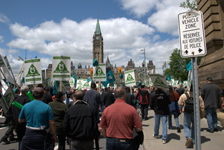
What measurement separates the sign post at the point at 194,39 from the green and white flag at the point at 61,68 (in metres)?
6.27

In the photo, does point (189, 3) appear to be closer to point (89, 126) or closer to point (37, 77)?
point (37, 77)

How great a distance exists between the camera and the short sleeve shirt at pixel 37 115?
3691mm

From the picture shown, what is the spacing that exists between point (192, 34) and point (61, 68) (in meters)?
6.55

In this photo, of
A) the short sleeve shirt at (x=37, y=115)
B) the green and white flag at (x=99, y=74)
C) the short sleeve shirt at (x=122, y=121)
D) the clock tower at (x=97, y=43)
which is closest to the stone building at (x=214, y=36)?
the green and white flag at (x=99, y=74)

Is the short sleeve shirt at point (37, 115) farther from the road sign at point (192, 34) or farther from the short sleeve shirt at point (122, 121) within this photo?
the road sign at point (192, 34)

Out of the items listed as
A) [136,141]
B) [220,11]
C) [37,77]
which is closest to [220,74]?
[220,11]

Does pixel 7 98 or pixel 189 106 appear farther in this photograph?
pixel 189 106

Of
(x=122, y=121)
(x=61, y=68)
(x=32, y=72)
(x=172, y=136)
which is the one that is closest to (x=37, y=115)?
(x=122, y=121)

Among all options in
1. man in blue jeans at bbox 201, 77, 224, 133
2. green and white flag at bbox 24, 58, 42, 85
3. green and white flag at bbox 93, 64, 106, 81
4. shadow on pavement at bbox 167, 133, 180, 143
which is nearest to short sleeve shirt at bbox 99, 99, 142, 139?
shadow on pavement at bbox 167, 133, 180, 143

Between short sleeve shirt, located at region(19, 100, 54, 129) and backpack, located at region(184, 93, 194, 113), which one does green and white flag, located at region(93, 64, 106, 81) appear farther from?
short sleeve shirt, located at region(19, 100, 54, 129)

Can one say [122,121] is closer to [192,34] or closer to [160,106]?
[192,34]

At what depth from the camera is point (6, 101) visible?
17.8 ft

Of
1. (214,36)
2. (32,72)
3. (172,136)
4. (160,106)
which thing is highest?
(214,36)

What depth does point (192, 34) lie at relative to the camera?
3.55 metres
